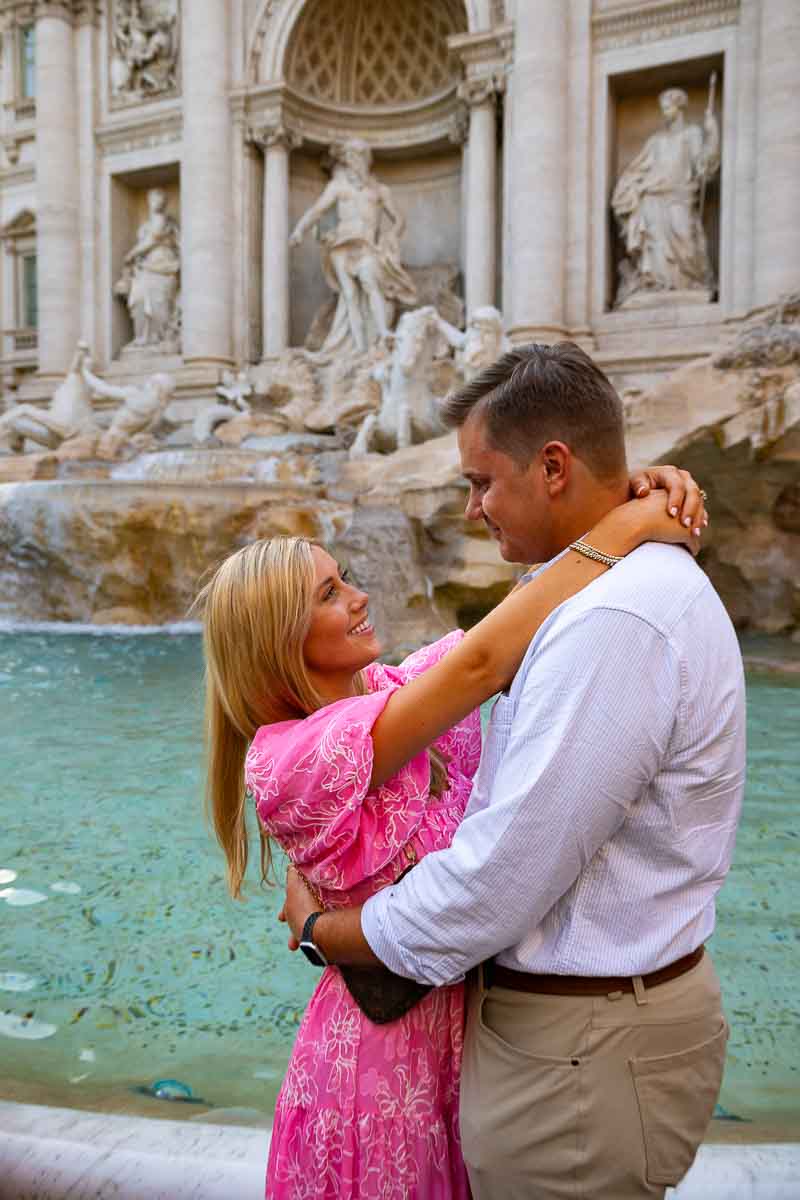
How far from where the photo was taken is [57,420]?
1440 cm

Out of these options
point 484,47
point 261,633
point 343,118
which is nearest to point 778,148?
point 484,47

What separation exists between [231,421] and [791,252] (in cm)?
801

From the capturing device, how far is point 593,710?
0.98 metres

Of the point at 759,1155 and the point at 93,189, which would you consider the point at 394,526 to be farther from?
the point at 93,189

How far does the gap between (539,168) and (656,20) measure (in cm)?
255

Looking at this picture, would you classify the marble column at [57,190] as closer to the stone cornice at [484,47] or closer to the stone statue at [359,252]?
the stone statue at [359,252]

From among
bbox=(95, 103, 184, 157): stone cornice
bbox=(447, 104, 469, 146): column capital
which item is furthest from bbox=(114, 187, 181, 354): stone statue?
bbox=(447, 104, 469, 146): column capital

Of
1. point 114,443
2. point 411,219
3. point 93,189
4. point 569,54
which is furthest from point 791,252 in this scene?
point 93,189

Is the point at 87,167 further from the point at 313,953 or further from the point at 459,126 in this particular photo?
the point at 313,953

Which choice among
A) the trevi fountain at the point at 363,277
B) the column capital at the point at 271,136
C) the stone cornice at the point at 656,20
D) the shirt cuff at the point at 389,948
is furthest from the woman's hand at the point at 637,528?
the column capital at the point at 271,136

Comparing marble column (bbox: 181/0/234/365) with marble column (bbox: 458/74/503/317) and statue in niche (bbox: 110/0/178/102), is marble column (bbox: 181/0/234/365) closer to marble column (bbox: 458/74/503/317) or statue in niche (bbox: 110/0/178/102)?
statue in niche (bbox: 110/0/178/102)

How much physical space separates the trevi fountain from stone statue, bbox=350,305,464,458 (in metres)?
0.04

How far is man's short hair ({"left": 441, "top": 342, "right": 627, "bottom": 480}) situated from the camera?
→ 44.6 inches

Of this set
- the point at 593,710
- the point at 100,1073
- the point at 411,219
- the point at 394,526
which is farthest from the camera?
the point at 411,219
